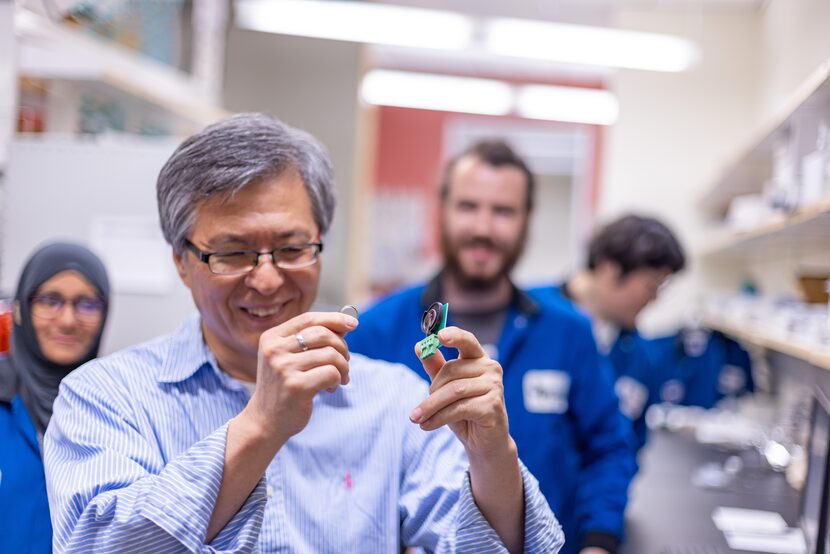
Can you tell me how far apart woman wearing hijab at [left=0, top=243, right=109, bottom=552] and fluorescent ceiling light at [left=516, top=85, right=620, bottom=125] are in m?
7.19

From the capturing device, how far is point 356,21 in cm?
477

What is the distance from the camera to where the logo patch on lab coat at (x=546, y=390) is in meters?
1.98

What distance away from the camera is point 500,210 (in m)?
2.13

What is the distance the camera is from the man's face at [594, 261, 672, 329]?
9.45ft

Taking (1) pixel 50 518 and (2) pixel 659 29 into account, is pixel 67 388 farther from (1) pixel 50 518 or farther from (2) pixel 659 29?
(2) pixel 659 29

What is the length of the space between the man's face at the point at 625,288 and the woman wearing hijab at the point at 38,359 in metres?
1.86

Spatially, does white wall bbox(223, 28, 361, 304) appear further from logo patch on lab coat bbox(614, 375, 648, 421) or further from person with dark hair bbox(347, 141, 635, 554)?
person with dark hair bbox(347, 141, 635, 554)

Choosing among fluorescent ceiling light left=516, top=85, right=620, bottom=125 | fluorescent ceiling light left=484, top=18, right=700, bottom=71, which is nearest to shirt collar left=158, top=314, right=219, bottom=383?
fluorescent ceiling light left=484, top=18, right=700, bottom=71

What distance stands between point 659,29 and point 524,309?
14.1ft

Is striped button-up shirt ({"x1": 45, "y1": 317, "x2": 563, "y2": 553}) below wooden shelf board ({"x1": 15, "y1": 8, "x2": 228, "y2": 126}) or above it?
Answer: below

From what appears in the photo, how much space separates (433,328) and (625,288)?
1.93m

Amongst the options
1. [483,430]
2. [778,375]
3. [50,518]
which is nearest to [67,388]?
[50,518]

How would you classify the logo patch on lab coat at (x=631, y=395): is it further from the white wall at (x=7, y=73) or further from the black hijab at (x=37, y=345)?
the white wall at (x=7, y=73)

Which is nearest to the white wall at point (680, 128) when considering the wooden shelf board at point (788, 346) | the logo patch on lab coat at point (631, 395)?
the wooden shelf board at point (788, 346)
